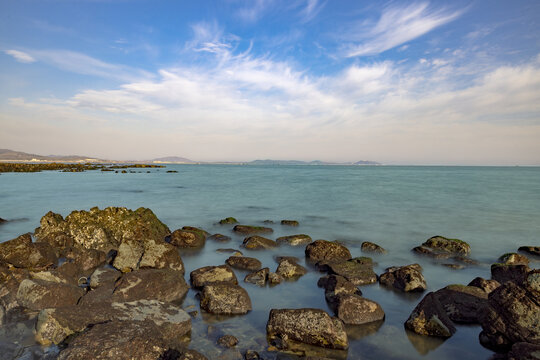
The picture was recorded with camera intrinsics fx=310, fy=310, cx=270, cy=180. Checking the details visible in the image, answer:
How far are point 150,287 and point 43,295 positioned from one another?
94.9 inches

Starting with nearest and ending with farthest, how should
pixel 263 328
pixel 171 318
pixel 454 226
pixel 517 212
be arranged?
pixel 171 318, pixel 263 328, pixel 454 226, pixel 517 212

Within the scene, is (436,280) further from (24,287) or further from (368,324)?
(24,287)

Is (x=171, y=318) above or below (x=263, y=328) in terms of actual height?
above

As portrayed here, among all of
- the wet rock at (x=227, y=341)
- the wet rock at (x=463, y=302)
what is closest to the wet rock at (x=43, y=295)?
the wet rock at (x=227, y=341)

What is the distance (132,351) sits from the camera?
16.2 feet

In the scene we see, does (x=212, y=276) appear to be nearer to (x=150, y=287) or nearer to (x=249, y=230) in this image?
(x=150, y=287)

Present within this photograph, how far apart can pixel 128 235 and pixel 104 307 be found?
6.92 metres

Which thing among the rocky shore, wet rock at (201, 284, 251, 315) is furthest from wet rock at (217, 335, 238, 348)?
wet rock at (201, 284, 251, 315)

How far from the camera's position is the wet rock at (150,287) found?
26.3ft

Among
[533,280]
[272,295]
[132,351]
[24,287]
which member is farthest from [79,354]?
[533,280]

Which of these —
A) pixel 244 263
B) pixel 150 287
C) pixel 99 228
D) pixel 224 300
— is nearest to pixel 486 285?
pixel 224 300

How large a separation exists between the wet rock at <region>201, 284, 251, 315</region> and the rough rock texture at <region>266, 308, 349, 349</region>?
4.12 feet

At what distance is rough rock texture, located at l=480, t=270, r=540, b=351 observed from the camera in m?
6.20

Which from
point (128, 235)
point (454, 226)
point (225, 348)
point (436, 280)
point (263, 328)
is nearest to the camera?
point (225, 348)
